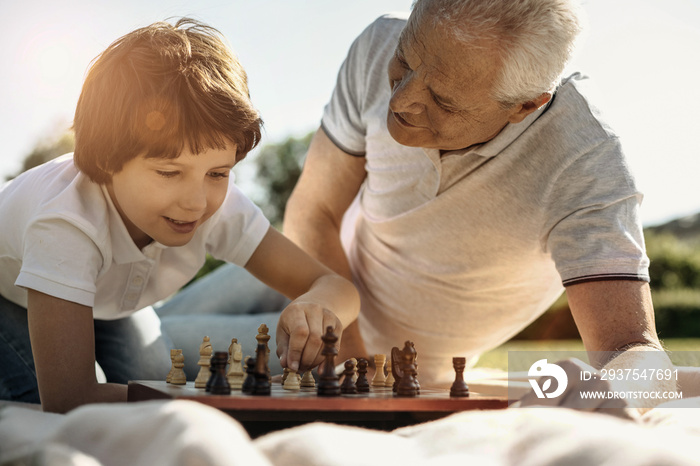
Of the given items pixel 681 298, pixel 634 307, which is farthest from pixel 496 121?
pixel 681 298

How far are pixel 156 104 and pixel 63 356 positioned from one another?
2.02 feet

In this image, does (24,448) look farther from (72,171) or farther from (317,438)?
(72,171)

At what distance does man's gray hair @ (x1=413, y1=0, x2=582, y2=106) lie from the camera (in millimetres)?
1721

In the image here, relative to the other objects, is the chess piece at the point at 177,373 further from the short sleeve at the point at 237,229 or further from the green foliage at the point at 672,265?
the green foliage at the point at 672,265

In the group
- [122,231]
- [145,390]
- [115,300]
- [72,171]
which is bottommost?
[145,390]

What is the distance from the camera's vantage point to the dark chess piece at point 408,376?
54.2 inches

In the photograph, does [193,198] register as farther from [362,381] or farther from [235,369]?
[362,381]

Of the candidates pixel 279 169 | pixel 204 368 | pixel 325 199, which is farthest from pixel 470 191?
pixel 279 169

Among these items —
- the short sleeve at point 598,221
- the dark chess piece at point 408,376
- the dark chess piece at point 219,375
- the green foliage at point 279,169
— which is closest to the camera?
the dark chess piece at point 219,375

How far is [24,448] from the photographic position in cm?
80

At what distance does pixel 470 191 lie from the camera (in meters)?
2.17

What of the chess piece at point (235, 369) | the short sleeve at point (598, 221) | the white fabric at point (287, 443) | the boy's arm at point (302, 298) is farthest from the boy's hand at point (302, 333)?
the short sleeve at point (598, 221)

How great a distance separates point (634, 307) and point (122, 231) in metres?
1.34

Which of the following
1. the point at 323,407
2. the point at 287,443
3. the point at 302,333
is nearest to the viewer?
the point at 287,443
